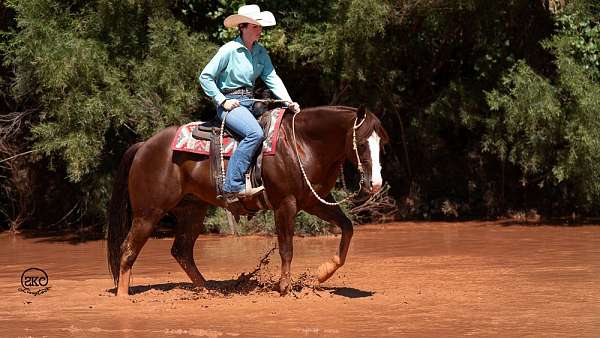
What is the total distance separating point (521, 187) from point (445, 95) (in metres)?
2.45

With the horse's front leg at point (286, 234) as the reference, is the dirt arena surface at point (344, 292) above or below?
below

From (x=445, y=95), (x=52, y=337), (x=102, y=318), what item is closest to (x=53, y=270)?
(x=102, y=318)

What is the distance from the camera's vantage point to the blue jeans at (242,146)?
9.13 meters

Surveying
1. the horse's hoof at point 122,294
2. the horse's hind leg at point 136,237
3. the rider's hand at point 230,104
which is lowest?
the horse's hoof at point 122,294

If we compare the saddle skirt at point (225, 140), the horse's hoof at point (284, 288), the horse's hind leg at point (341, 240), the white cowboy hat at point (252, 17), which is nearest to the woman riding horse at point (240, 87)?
the white cowboy hat at point (252, 17)

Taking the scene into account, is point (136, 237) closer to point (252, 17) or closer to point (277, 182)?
point (277, 182)

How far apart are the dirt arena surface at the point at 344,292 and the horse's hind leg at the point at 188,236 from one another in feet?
0.66

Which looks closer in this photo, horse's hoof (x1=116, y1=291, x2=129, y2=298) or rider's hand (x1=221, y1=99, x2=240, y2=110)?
rider's hand (x1=221, y1=99, x2=240, y2=110)

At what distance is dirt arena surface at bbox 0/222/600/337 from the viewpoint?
743cm

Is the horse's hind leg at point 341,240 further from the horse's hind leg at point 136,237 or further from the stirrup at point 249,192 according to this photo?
the horse's hind leg at point 136,237

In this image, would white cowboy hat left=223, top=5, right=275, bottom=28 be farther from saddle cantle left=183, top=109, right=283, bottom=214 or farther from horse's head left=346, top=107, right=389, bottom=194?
horse's head left=346, top=107, right=389, bottom=194

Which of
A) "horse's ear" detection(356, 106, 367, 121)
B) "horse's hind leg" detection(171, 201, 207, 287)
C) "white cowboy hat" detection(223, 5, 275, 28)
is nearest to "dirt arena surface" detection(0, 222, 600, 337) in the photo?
"horse's hind leg" detection(171, 201, 207, 287)

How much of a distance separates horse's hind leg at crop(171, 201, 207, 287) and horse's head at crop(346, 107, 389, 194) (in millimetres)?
2285

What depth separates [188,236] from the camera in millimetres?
10180
